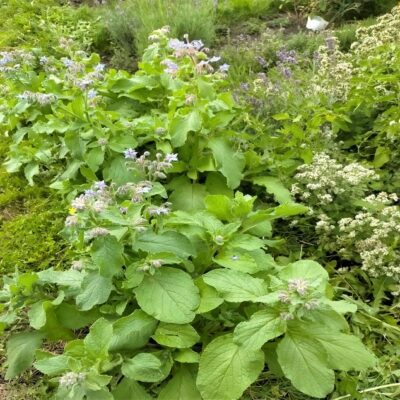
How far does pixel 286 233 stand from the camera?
2854mm

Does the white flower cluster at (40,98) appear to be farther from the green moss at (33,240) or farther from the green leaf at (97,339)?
the green leaf at (97,339)

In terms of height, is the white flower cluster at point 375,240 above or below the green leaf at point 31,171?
below

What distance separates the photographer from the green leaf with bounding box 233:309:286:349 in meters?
1.74

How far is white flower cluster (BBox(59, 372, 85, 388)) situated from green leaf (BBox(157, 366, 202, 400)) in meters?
0.43

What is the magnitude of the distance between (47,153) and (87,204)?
1585 mm

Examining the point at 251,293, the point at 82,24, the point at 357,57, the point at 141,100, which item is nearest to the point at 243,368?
the point at 251,293

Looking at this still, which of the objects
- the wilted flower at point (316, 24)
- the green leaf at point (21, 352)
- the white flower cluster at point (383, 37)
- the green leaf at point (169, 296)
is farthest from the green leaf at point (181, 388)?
the wilted flower at point (316, 24)

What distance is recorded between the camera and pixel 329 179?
263cm

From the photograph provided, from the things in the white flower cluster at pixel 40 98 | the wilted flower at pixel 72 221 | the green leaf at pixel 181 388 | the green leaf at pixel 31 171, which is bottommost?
the green leaf at pixel 181 388

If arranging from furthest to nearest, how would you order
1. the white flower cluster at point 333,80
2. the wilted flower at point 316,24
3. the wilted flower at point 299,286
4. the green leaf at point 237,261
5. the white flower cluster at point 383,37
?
the wilted flower at point 316,24
the white flower cluster at point 383,37
the white flower cluster at point 333,80
the green leaf at point 237,261
the wilted flower at point 299,286

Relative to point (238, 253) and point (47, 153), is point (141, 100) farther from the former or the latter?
point (238, 253)

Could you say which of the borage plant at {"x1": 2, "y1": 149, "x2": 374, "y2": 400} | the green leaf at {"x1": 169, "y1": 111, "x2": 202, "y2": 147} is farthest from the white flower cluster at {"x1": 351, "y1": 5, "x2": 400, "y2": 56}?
the borage plant at {"x1": 2, "y1": 149, "x2": 374, "y2": 400}

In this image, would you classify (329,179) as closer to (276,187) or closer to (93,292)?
(276,187)

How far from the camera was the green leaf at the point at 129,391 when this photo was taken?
74.4 inches
